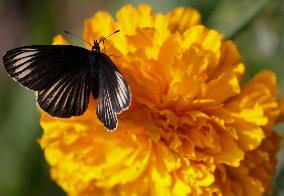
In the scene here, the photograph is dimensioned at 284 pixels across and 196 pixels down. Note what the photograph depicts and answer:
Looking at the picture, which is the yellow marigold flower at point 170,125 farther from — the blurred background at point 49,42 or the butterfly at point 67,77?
the blurred background at point 49,42

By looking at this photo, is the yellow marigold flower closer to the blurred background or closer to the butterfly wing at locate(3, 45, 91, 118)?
the butterfly wing at locate(3, 45, 91, 118)

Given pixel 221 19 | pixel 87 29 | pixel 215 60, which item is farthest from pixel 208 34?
pixel 221 19

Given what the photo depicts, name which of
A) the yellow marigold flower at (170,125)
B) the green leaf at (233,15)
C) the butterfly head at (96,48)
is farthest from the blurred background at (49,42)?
the butterfly head at (96,48)

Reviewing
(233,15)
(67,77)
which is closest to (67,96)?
(67,77)

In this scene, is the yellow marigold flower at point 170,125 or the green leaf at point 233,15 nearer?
the yellow marigold flower at point 170,125

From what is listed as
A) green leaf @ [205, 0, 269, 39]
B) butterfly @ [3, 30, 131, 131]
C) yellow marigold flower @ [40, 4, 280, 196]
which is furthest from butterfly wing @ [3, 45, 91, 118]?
green leaf @ [205, 0, 269, 39]

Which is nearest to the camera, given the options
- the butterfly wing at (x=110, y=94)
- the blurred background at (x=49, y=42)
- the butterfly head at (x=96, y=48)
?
the butterfly wing at (x=110, y=94)

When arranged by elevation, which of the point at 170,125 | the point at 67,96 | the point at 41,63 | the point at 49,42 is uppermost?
the point at 41,63

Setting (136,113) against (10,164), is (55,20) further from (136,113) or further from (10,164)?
(136,113)

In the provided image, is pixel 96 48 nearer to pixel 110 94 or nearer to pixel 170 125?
A: pixel 110 94
